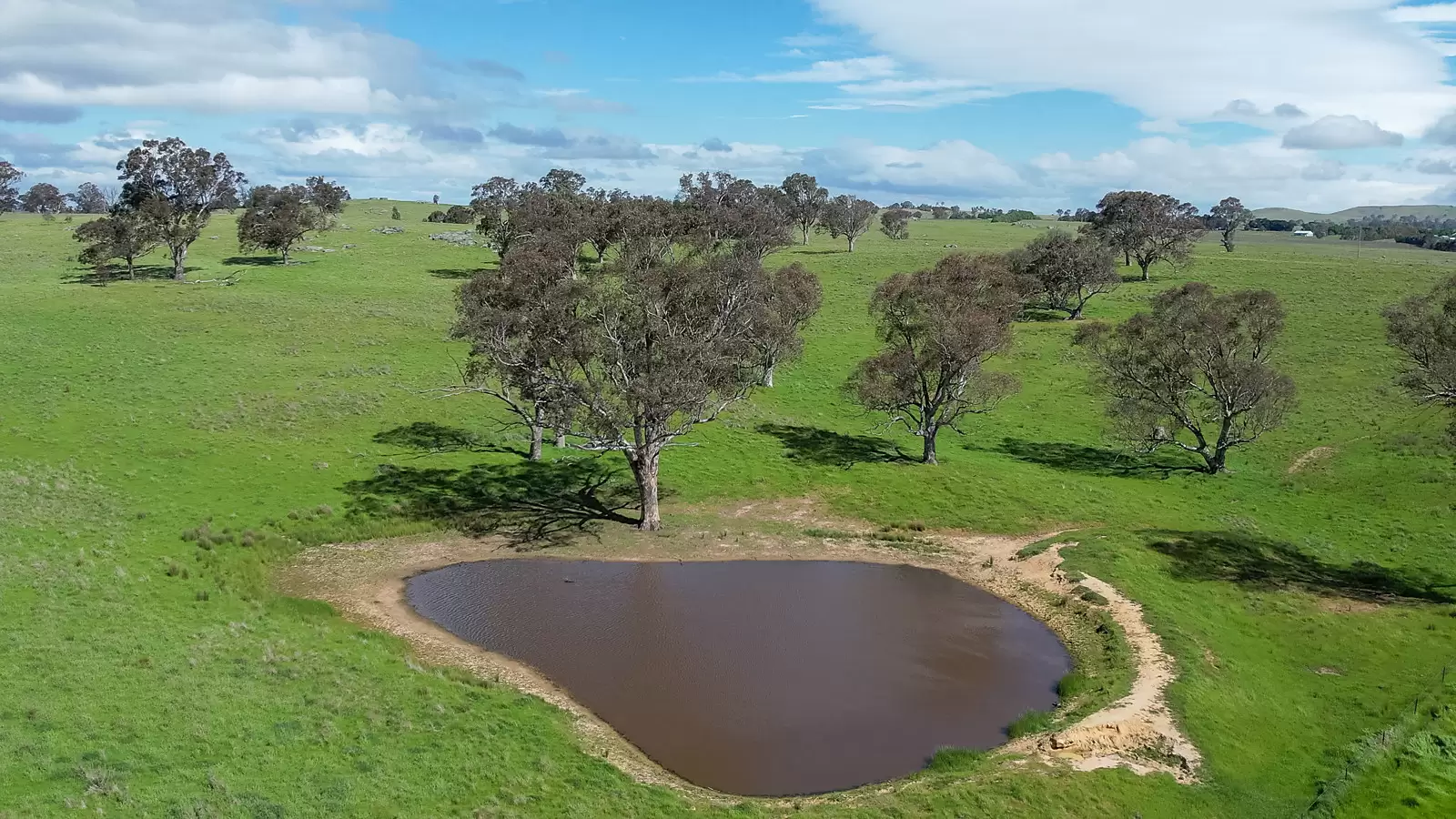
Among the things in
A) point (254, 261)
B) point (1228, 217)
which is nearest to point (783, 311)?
point (254, 261)

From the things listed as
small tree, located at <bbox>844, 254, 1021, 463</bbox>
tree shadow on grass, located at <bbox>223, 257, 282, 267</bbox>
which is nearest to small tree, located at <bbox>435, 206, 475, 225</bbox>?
tree shadow on grass, located at <bbox>223, 257, 282, 267</bbox>

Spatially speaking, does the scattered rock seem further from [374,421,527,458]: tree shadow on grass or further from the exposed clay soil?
the exposed clay soil

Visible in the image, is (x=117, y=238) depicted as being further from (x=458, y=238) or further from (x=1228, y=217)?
(x=1228, y=217)

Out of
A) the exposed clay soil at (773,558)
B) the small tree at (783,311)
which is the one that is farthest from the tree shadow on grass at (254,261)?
the exposed clay soil at (773,558)

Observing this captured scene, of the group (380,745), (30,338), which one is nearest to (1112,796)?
(380,745)

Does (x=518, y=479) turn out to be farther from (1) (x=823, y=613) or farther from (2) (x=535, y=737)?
(2) (x=535, y=737)

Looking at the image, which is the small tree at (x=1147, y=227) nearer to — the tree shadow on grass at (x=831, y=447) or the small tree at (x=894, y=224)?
the small tree at (x=894, y=224)
